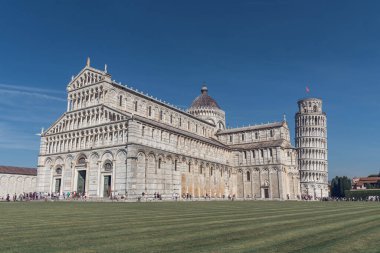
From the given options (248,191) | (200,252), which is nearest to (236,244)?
(200,252)

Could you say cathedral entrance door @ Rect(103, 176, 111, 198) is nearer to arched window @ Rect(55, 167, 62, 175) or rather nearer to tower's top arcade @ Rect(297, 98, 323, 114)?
arched window @ Rect(55, 167, 62, 175)

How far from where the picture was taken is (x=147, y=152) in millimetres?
51156

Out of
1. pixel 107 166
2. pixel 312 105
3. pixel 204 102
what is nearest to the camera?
pixel 107 166

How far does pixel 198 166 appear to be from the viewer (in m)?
64.6

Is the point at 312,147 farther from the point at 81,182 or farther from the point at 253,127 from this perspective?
the point at 81,182

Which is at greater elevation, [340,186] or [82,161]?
[82,161]

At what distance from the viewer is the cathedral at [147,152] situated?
1992 inches

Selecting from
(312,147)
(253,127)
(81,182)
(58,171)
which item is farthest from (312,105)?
(58,171)

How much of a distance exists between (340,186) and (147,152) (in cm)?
7681

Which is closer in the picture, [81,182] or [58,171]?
[81,182]

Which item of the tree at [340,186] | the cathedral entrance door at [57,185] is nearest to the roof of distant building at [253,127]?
the tree at [340,186]

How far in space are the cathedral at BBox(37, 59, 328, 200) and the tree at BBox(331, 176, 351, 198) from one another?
3179 cm

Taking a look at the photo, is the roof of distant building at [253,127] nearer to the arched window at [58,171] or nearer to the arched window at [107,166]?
the arched window at [107,166]

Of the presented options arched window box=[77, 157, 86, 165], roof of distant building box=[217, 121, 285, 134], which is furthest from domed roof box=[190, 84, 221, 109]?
arched window box=[77, 157, 86, 165]
